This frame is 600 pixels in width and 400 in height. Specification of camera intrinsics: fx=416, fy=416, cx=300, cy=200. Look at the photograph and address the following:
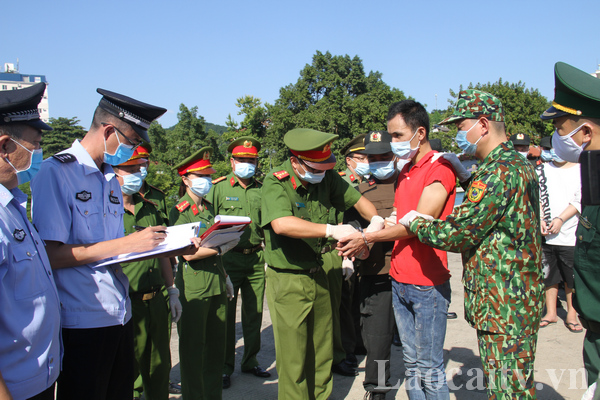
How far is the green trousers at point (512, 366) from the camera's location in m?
2.37

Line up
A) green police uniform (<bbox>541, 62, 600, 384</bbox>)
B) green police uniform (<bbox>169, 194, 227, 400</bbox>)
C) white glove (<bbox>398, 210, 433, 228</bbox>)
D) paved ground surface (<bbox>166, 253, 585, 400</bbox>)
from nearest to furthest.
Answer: green police uniform (<bbox>541, 62, 600, 384</bbox>), white glove (<bbox>398, 210, 433, 228</bbox>), green police uniform (<bbox>169, 194, 227, 400</bbox>), paved ground surface (<bbox>166, 253, 585, 400</bbox>)

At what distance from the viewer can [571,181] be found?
213 inches

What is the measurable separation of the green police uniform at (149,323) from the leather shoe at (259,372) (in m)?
1.16

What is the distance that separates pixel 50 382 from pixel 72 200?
35.4 inches

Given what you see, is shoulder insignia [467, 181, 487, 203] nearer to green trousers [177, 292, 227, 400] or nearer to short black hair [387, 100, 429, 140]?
short black hair [387, 100, 429, 140]

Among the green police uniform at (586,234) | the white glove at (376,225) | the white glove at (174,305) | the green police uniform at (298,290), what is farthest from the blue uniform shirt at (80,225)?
the green police uniform at (586,234)

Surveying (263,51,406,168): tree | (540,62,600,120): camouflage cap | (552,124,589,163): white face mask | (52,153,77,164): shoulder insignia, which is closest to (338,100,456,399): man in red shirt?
(552,124,589,163): white face mask

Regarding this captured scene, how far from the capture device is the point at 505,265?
241 centimetres

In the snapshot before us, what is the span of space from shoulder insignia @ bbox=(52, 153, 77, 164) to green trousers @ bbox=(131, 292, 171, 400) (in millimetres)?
1572

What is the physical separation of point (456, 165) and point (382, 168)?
1403 mm

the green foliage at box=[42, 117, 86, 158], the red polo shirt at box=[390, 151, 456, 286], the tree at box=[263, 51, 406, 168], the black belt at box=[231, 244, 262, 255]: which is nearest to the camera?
the red polo shirt at box=[390, 151, 456, 286]

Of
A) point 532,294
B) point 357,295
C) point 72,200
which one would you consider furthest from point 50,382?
point 357,295

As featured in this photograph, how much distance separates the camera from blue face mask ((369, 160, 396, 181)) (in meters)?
4.30

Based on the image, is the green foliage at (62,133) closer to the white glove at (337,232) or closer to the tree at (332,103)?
the tree at (332,103)
